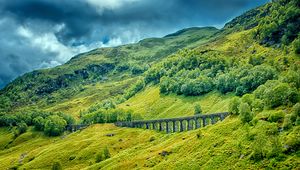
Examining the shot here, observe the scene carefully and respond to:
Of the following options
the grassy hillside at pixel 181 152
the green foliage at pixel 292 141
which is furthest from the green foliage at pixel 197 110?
the green foliage at pixel 292 141

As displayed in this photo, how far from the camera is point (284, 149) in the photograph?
270 feet

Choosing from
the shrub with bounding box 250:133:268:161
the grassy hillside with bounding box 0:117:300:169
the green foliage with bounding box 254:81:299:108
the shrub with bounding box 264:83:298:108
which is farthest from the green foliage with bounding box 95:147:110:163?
the shrub with bounding box 250:133:268:161

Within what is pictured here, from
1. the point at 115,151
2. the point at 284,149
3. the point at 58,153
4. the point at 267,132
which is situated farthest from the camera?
the point at 58,153

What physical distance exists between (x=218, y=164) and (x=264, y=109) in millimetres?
30810

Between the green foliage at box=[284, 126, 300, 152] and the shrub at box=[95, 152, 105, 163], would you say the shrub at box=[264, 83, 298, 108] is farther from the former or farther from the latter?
the shrub at box=[95, 152, 105, 163]

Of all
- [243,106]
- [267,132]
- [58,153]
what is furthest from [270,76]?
[58,153]

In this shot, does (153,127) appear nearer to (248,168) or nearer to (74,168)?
(74,168)

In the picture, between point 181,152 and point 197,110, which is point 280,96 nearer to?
point 181,152

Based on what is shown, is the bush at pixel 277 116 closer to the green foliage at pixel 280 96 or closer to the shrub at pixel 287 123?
the shrub at pixel 287 123

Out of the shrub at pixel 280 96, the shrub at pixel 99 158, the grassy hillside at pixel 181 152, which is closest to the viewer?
the grassy hillside at pixel 181 152

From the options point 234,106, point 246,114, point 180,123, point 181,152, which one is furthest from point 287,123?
point 180,123

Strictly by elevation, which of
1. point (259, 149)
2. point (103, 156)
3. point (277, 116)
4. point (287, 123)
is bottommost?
point (103, 156)

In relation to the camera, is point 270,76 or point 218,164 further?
point 270,76

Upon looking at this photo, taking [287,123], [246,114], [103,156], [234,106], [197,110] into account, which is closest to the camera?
[287,123]
